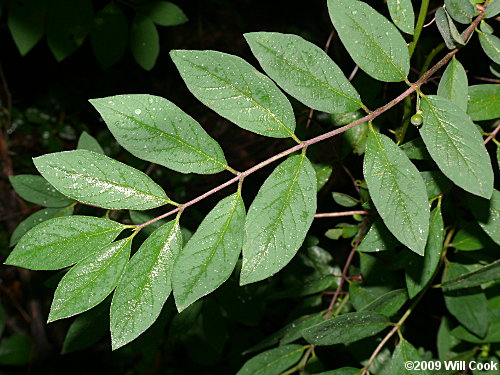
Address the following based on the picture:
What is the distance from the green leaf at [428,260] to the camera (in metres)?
1.01

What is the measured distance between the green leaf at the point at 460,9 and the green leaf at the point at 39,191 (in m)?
1.05

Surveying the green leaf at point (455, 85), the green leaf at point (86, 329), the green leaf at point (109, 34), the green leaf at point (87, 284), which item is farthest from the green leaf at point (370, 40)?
the green leaf at point (109, 34)

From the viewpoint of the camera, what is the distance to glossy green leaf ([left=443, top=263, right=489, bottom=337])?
3.92 feet

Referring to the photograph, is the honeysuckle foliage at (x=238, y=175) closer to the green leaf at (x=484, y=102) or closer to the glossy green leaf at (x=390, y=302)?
the green leaf at (x=484, y=102)

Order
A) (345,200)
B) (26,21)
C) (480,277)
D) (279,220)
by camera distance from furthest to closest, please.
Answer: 1. (26,21)
2. (345,200)
3. (480,277)
4. (279,220)

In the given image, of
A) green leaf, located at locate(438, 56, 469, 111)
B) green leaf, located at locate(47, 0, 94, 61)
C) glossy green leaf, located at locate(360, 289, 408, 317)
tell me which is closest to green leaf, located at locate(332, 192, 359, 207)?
glossy green leaf, located at locate(360, 289, 408, 317)

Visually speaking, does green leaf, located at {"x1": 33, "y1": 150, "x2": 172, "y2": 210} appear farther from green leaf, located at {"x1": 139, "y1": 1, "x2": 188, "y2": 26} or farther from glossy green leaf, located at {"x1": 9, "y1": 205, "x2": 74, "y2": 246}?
green leaf, located at {"x1": 139, "y1": 1, "x2": 188, "y2": 26}

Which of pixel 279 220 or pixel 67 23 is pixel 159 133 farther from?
pixel 67 23

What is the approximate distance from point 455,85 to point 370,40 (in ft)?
0.64

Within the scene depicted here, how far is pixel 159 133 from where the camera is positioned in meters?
0.82

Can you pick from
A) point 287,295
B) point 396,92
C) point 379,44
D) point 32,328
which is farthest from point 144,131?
point 32,328

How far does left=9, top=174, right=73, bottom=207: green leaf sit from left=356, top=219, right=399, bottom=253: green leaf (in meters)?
0.83

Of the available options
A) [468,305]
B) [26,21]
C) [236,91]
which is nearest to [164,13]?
[26,21]

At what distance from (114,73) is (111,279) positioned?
271 centimetres
